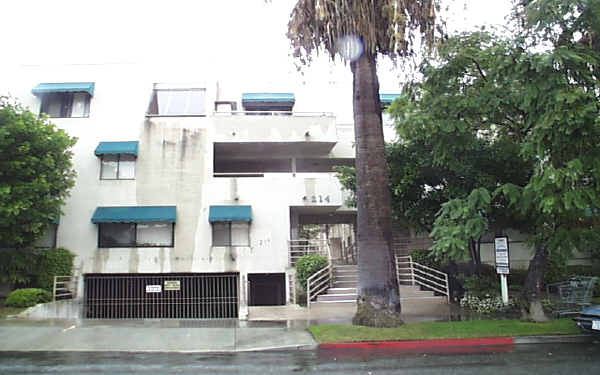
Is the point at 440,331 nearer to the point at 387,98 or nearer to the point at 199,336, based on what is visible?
the point at 199,336

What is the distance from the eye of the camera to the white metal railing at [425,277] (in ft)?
57.8

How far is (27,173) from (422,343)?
13.9m

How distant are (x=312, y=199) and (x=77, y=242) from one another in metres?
9.66

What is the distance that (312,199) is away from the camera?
20.6m

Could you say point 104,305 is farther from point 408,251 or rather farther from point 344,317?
point 408,251

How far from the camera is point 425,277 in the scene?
62.8ft

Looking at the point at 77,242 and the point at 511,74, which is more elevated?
the point at 511,74

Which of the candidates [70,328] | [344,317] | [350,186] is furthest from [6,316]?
[350,186]

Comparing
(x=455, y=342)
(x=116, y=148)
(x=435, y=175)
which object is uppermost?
(x=116, y=148)

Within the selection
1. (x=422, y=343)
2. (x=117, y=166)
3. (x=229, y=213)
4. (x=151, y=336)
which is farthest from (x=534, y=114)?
(x=117, y=166)

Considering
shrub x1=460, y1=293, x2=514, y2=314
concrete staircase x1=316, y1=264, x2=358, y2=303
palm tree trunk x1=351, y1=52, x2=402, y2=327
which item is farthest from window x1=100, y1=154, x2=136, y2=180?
shrub x1=460, y1=293, x2=514, y2=314

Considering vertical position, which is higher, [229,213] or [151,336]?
[229,213]

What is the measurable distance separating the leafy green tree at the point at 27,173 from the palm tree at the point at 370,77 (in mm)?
10241

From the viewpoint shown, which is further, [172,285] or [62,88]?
[62,88]
